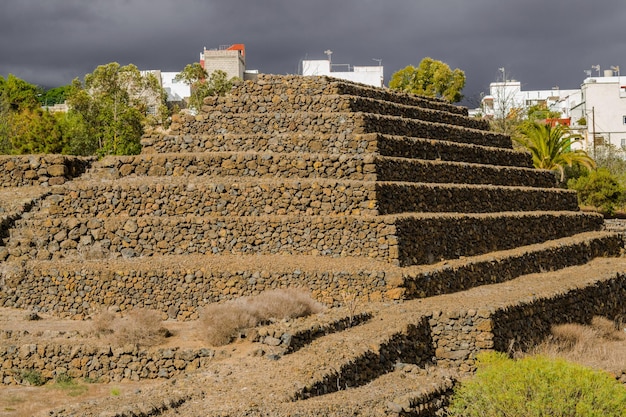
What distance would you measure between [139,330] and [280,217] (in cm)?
551

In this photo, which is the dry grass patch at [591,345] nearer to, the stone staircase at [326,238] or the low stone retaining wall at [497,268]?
the stone staircase at [326,238]

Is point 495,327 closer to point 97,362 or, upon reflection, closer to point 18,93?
point 97,362

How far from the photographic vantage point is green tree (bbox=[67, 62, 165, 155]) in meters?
36.1

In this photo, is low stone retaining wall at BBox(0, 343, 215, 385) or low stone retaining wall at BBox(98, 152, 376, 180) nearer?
low stone retaining wall at BBox(0, 343, 215, 385)

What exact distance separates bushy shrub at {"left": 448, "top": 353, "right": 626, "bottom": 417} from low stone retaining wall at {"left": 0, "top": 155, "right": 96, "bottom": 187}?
16.5 m

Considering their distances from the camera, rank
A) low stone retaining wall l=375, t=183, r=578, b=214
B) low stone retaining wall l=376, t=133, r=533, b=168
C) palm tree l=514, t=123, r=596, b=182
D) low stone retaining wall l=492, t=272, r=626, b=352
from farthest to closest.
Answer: palm tree l=514, t=123, r=596, b=182 < low stone retaining wall l=376, t=133, r=533, b=168 < low stone retaining wall l=375, t=183, r=578, b=214 < low stone retaining wall l=492, t=272, r=626, b=352

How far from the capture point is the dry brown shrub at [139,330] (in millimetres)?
15219

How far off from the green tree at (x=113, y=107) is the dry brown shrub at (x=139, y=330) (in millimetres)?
19371

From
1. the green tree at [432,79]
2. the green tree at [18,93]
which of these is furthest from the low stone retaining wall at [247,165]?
the green tree at [432,79]

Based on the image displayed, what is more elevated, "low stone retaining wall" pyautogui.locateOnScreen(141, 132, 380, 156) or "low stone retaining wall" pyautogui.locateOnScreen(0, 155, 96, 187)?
"low stone retaining wall" pyautogui.locateOnScreen(141, 132, 380, 156)

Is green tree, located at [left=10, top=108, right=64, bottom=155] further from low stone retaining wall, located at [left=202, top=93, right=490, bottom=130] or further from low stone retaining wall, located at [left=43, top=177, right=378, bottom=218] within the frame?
low stone retaining wall, located at [left=43, top=177, right=378, bottom=218]

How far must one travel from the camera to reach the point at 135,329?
15242mm

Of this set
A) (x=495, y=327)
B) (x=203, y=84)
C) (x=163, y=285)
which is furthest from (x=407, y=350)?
(x=203, y=84)

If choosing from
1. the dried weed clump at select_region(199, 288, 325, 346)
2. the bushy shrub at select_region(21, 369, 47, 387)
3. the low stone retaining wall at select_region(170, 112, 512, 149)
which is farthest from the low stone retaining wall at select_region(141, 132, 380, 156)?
the bushy shrub at select_region(21, 369, 47, 387)
